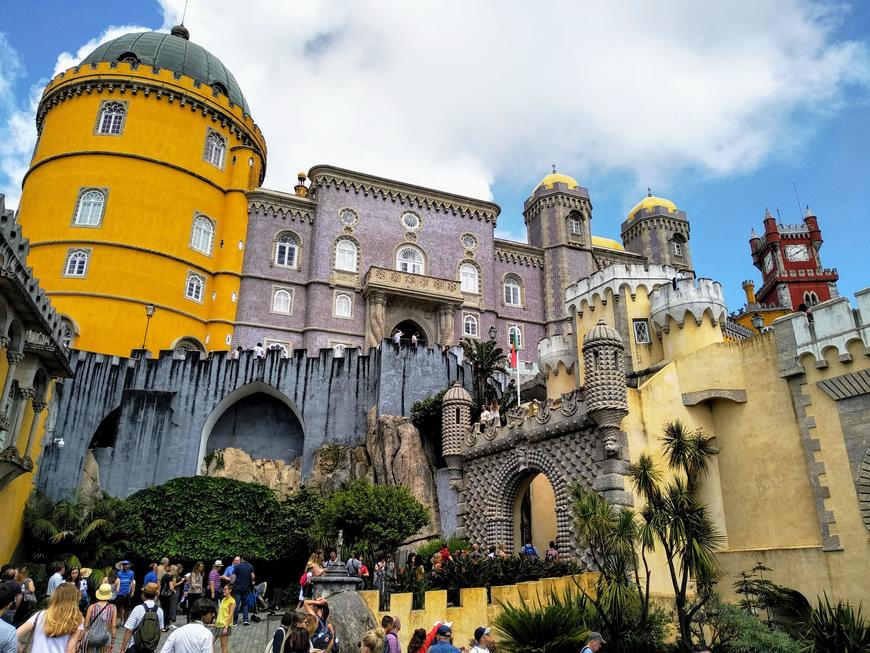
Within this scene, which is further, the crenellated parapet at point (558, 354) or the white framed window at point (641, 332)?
the crenellated parapet at point (558, 354)

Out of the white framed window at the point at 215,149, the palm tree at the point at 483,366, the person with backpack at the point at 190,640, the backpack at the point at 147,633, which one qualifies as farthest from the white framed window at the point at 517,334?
the person with backpack at the point at 190,640

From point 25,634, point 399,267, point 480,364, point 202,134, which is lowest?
point 25,634

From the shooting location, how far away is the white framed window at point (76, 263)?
103ft

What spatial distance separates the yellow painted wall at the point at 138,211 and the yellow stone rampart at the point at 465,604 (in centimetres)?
2071

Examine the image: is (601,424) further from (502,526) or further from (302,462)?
(302,462)

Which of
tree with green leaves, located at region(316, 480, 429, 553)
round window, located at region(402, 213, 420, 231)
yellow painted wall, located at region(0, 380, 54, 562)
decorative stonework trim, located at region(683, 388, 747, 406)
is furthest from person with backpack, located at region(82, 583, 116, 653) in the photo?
round window, located at region(402, 213, 420, 231)

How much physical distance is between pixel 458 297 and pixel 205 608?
3025 cm

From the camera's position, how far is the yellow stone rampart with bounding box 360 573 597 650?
1422 centimetres

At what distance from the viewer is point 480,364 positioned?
2681 centimetres

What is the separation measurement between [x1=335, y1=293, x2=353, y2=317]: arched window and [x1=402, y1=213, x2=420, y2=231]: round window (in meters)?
5.74

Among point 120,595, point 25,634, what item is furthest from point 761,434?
point 25,634

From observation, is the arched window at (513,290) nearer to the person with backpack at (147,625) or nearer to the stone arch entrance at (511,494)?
the stone arch entrance at (511,494)

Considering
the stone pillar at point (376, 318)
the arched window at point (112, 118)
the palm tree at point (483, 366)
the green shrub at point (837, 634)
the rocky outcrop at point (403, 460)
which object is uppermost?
the arched window at point (112, 118)

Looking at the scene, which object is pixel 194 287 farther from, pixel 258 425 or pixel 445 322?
pixel 445 322
